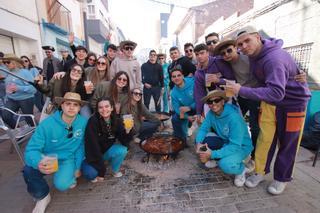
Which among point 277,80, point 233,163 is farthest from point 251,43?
point 233,163

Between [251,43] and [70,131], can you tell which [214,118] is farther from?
[70,131]

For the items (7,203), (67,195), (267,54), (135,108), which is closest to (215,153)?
(267,54)

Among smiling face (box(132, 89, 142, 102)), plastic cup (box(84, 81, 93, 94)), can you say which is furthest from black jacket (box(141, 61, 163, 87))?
plastic cup (box(84, 81, 93, 94))

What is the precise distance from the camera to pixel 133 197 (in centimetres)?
268

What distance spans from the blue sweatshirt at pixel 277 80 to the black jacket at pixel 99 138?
1862 millimetres

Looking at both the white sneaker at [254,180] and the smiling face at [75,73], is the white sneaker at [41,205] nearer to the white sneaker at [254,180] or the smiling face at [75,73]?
the smiling face at [75,73]

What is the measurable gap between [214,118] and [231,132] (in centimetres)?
38

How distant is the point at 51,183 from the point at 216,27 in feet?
52.7

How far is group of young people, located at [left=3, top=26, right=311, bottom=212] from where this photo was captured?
2371 millimetres

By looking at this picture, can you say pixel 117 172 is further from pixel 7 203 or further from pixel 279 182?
pixel 279 182

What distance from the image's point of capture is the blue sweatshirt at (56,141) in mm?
2354

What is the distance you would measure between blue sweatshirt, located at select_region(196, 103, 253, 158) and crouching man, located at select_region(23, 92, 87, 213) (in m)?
1.90

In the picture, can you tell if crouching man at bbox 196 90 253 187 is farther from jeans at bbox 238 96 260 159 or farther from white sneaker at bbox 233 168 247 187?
jeans at bbox 238 96 260 159

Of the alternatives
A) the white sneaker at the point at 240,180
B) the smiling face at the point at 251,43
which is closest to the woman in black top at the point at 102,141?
the white sneaker at the point at 240,180
